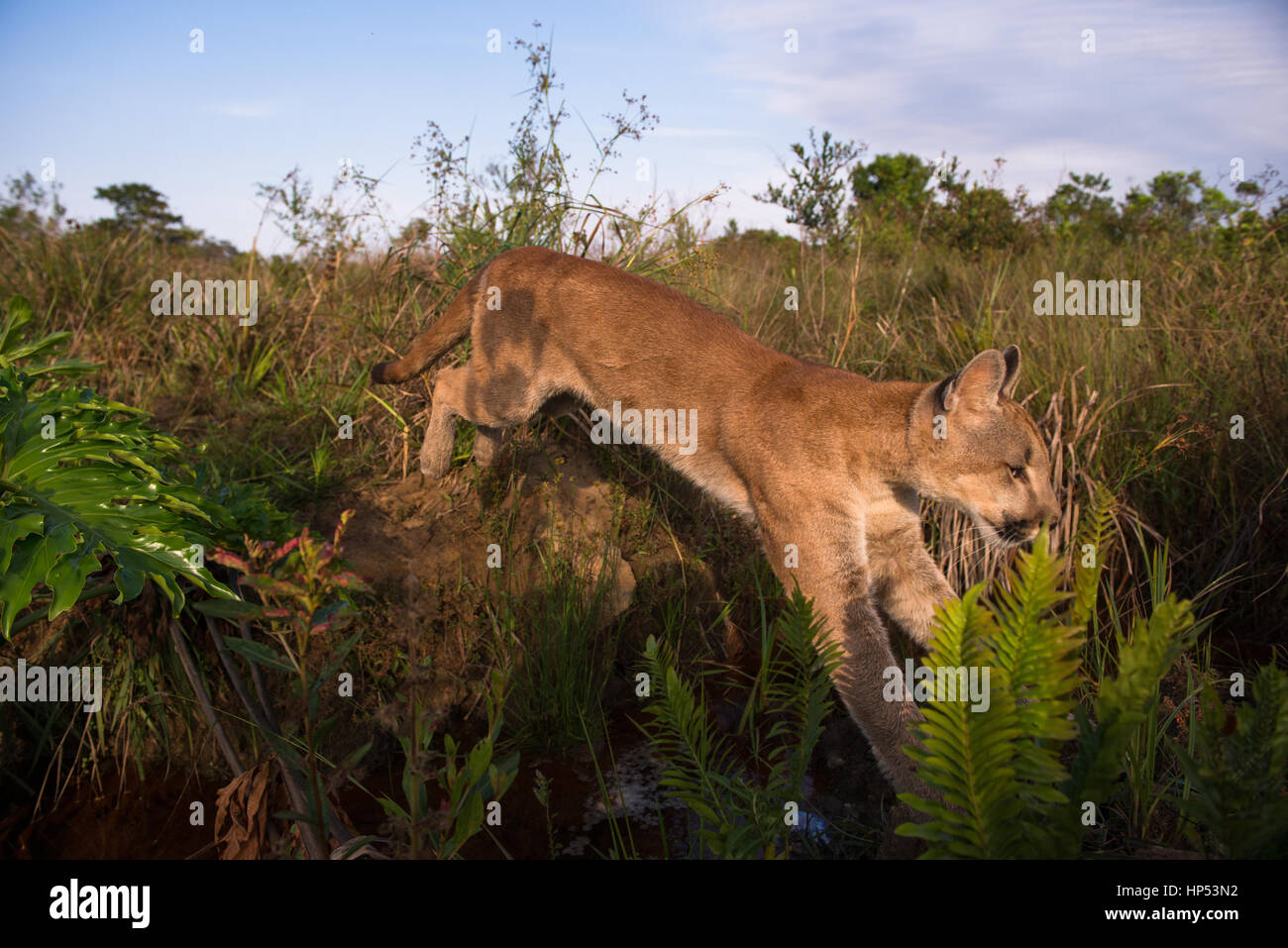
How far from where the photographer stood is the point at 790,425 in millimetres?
4074

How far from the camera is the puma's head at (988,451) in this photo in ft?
12.1

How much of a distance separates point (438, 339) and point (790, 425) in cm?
221

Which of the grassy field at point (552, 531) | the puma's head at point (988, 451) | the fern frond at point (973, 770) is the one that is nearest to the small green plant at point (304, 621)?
the grassy field at point (552, 531)

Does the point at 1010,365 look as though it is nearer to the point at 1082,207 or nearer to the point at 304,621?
the point at 304,621

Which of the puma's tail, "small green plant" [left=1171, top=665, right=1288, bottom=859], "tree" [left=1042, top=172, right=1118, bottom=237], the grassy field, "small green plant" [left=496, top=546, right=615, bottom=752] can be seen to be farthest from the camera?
"tree" [left=1042, top=172, right=1118, bottom=237]

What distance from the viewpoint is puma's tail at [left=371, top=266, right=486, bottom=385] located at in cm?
493

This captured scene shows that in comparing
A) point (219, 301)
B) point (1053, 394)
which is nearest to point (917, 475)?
point (1053, 394)

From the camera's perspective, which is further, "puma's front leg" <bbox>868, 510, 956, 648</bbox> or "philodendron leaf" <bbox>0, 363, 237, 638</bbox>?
"puma's front leg" <bbox>868, 510, 956, 648</bbox>

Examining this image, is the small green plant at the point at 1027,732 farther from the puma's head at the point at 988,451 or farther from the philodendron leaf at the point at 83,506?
the puma's head at the point at 988,451

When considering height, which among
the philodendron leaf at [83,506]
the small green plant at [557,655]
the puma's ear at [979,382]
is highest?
the puma's ear at [979,382]

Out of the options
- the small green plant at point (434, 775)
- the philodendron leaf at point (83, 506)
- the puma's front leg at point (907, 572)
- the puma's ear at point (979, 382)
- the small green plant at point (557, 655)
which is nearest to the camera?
the small green plant at point (434, 775)

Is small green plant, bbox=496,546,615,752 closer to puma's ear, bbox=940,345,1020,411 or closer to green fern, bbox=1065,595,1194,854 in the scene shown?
puma's ear, bbox=940,345,1020,411

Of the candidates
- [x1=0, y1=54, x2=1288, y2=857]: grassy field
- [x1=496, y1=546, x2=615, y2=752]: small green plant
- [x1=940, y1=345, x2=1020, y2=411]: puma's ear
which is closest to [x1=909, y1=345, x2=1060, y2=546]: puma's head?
[x1=940, y1=345, x2=1020, y2=411]: puma's ear

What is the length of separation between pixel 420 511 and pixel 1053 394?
3.80 metres
